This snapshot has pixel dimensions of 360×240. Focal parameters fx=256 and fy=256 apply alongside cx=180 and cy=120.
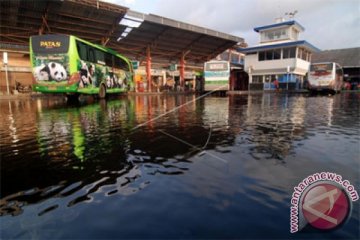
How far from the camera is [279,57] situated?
3500 cm

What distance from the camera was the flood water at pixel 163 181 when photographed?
87.7 inches

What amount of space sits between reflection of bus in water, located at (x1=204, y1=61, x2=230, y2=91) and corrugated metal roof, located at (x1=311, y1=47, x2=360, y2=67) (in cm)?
2380

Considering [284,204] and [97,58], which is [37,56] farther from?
[284,204]

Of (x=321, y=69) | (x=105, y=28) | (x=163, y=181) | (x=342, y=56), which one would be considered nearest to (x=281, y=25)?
(x=321, y=69)

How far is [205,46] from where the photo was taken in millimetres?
36656

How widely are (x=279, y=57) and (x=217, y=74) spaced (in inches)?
496

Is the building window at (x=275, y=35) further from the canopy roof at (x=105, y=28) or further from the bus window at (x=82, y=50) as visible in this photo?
the bus window at (x=82, y=50)

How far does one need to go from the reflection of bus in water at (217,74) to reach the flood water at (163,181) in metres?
22.0

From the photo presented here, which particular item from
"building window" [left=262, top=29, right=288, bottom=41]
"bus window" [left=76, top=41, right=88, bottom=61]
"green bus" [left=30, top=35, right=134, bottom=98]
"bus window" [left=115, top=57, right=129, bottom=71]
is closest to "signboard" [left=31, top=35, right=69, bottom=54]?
"green bus" [left=30, top=35, right=134, bottom=98]

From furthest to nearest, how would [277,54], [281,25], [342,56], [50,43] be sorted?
[342,56] → [281,25] → [277,54] → [50,43]

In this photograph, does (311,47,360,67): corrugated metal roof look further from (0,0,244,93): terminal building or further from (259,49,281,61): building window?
(0,0,244,93): terminal building

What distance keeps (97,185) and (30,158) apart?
1.80 m

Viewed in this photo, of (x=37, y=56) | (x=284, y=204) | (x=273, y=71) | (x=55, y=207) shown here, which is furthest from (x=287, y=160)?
(x=273, y=71)

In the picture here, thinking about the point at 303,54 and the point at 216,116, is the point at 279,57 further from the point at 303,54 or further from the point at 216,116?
the point at 216,116
